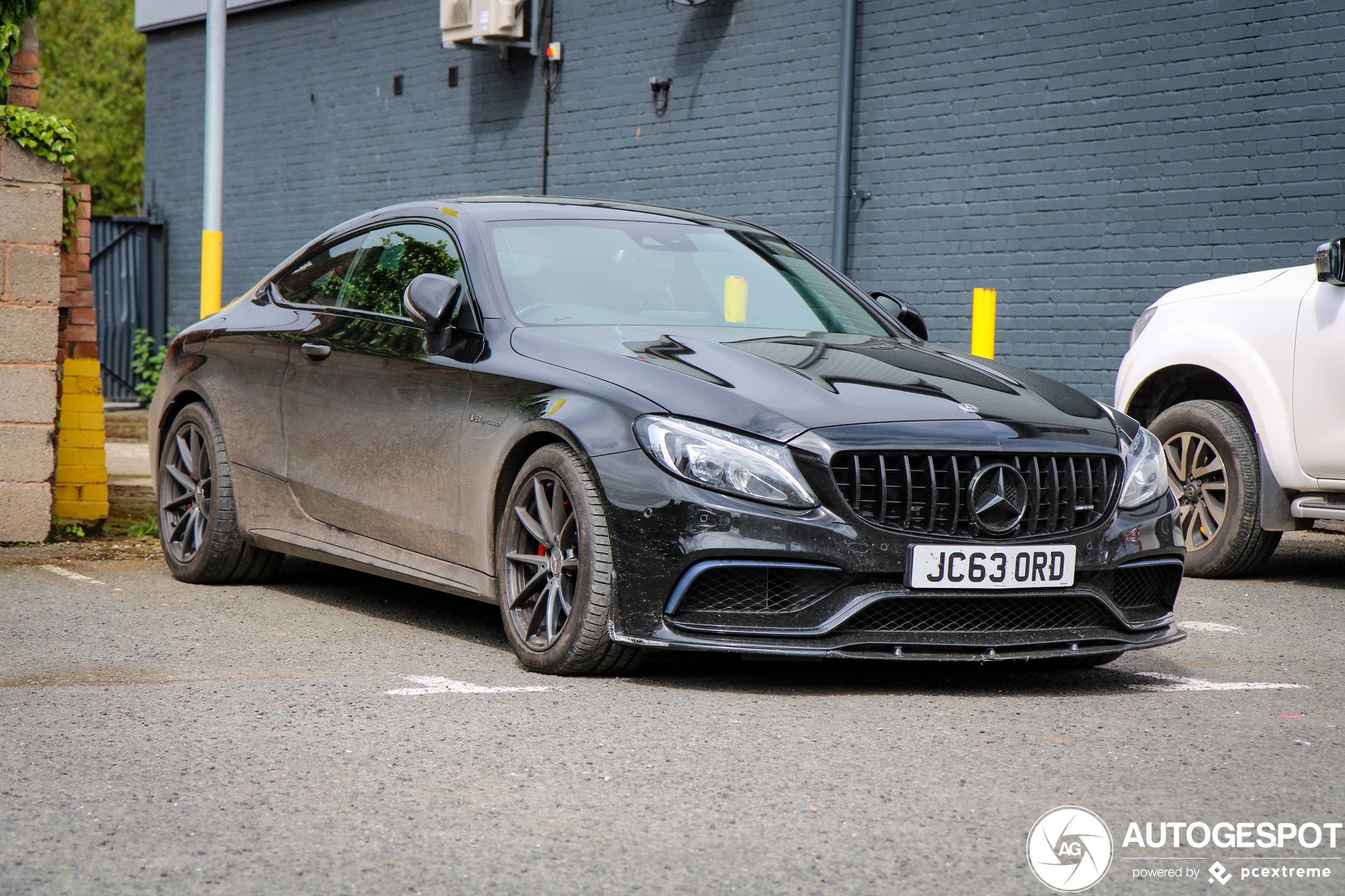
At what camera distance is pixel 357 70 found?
18312 millimetres

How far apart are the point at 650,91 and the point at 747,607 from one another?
449 inches

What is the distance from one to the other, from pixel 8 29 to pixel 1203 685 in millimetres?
6718

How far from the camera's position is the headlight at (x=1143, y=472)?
15.6 ft

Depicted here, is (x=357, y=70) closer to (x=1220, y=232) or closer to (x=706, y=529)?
(x=1220, y=232)

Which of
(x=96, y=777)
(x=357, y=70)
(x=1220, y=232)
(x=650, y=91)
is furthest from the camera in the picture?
(x=357, y=70)

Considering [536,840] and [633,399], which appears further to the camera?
[633,399]

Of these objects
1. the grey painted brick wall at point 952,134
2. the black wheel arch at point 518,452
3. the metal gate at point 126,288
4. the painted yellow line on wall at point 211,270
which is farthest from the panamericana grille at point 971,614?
the metal gate at point 126,288

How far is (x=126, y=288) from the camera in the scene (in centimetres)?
2069

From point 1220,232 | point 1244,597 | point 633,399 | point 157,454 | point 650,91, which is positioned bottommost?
point 1244,597

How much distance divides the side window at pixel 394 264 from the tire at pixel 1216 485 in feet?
12.1

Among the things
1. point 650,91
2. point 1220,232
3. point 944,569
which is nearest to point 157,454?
point 944,569

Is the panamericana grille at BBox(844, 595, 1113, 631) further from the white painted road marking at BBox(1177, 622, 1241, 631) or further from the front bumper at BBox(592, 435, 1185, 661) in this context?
the white painted road marking at BBox(1177, 622, 1241, 631)

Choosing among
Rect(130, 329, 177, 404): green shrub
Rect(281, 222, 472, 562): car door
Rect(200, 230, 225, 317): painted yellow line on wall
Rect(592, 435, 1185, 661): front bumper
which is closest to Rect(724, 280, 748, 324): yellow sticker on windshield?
Rect(281, 222, 472, 562): car door

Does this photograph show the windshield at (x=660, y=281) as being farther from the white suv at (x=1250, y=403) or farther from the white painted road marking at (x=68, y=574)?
the white painted road marking at (x=68, y=574)
